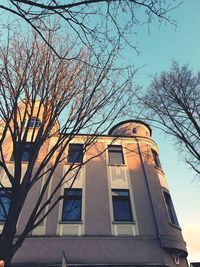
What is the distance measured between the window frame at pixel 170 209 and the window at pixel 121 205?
6.80 ft

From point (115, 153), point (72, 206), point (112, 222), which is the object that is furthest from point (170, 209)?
point (72, 206)

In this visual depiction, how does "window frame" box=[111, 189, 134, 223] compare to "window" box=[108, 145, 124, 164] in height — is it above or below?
below

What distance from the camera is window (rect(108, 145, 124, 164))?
13675mm

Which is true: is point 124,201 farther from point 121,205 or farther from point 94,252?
point 94,252

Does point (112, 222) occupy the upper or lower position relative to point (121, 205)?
lower

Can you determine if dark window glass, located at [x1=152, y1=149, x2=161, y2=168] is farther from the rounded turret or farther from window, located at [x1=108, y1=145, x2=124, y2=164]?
window, located at [x1=108, y1=145, x2=124, y2=164]

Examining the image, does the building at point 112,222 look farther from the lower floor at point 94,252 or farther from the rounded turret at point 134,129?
the rounded turret at point 134,129

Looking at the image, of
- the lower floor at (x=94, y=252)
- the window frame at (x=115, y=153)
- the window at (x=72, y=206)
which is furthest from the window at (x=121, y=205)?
the window frame at (x=115, y=153)

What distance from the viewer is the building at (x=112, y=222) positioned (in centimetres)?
941

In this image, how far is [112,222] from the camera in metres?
10.6

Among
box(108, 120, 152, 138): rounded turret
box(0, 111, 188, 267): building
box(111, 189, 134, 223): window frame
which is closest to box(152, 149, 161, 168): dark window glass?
box(0, 111, 188, 267): building

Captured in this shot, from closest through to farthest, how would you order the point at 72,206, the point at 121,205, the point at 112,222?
the point at 112,222, the point at 72,206, the point at 121,205

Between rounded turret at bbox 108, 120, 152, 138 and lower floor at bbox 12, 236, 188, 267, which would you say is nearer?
lower floor at bbox 12, 236, 188, 267

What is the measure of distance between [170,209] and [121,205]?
9.54ft
